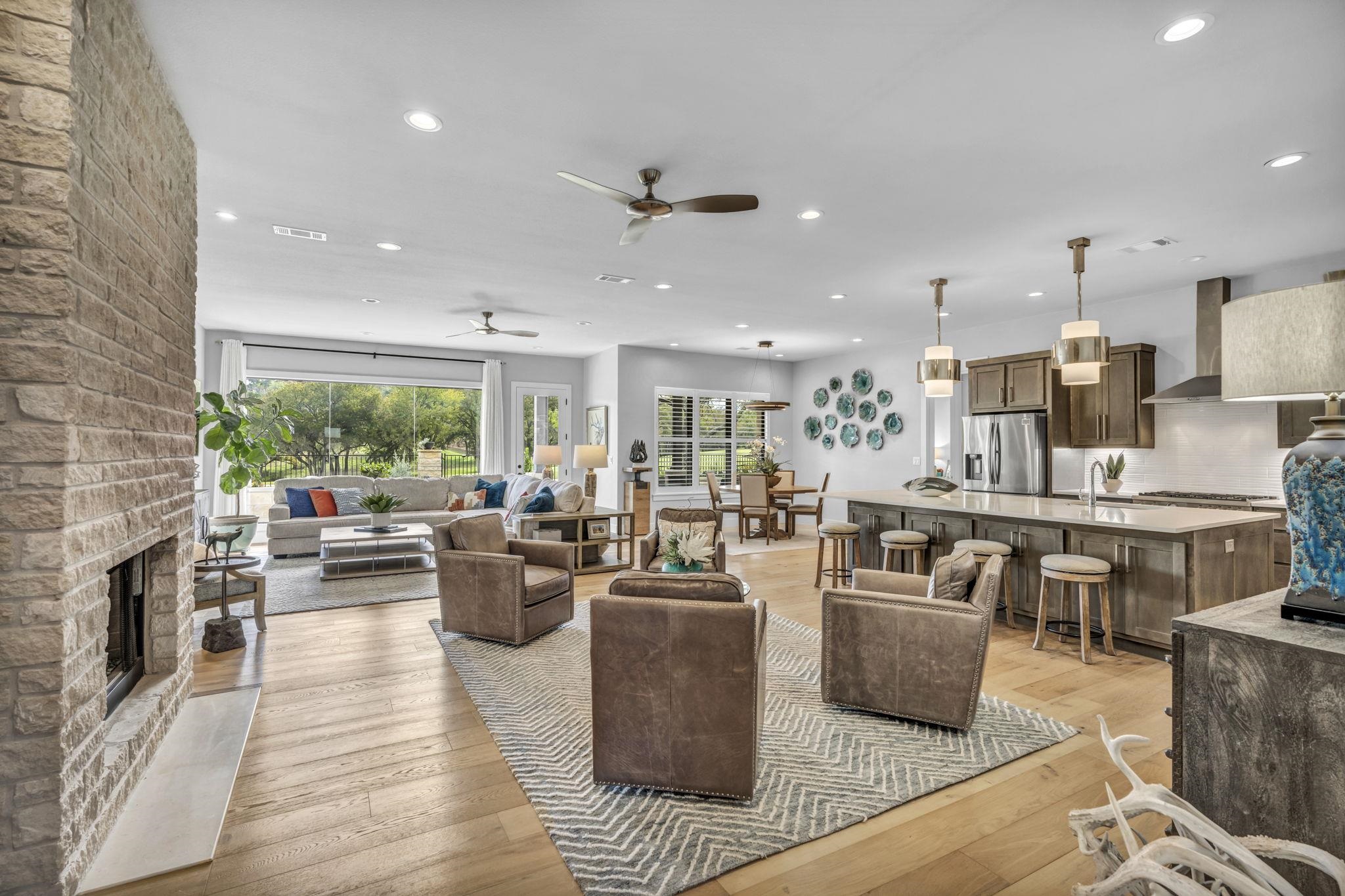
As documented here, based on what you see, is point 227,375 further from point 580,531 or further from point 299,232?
point 580,531

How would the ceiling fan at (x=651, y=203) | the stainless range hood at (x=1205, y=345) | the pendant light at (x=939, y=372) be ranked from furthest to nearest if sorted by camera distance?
the stainless range hood at (x=1205, y=345), the pendant light at (x=939, y=372), the ceiling fan at (x=651, y=203)

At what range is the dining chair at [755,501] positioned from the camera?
8.59 m

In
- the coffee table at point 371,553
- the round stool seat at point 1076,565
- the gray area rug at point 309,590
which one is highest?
the round stool seat at point 1076,565

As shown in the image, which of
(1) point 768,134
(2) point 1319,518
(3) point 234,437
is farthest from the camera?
(3) point 234,437

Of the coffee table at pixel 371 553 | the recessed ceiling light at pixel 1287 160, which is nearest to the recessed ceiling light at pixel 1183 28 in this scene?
the recessed ceiling light at pixel 1287 160

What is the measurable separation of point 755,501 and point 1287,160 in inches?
246

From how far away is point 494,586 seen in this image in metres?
4.05

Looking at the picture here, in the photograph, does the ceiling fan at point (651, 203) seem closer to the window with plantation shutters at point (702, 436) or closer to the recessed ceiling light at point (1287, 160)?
the recessed ceiling light at point (1287, 160)

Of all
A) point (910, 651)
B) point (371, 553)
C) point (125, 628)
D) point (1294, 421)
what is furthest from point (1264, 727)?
point (371, 553)

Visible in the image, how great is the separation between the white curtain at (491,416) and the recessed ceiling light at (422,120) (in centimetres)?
695

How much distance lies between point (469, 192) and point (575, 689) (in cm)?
286

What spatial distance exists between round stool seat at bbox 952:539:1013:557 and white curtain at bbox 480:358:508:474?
282 inches

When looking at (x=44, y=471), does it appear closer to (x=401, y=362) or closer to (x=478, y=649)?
(x=478, y=649)

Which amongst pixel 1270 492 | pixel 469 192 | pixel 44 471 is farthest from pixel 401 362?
pixel 1270 492
